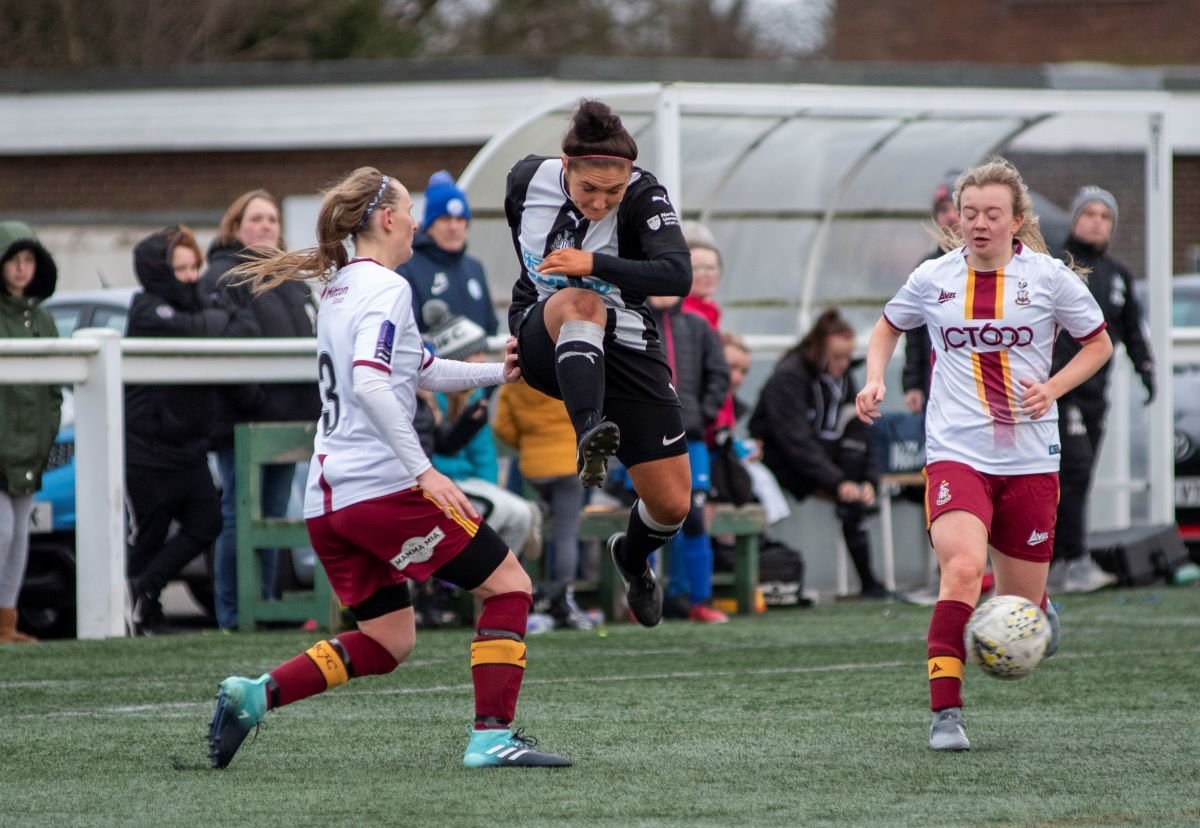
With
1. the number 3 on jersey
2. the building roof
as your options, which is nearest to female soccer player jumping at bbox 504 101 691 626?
the number 3 on jersey

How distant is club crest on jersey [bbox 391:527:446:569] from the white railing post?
446 cm

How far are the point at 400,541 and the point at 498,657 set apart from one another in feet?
1.58

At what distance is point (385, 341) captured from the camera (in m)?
5.79

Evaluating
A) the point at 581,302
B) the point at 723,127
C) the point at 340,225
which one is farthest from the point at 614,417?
the point at 723,127

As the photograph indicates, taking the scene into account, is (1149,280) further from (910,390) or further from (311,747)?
(311,747)

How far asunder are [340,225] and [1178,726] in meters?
3.33

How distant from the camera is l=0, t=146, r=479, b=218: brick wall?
21516 millimetres

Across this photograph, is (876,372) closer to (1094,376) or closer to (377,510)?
(377,510)

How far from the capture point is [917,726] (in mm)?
6996

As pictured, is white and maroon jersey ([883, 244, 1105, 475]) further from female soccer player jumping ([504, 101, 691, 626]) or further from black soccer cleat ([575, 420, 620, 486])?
black soccer cleat ([575, 420, 620, 486])

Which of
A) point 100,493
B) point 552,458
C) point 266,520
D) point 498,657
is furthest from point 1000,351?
point 100,493

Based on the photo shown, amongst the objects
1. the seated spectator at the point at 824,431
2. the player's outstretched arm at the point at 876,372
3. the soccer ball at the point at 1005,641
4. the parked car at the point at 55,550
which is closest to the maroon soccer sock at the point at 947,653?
the soccer ball at the point at 1005,641

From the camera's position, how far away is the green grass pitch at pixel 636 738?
543cm

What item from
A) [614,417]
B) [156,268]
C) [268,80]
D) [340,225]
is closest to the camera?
[340,225]
